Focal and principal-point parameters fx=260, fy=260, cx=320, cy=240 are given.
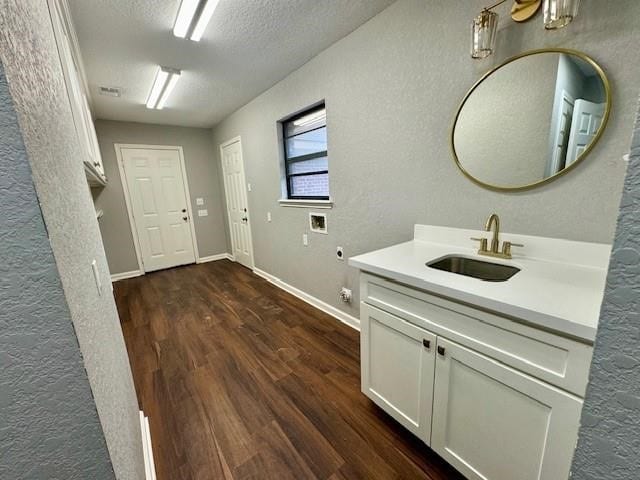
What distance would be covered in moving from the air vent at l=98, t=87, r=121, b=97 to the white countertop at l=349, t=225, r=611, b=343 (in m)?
3.24

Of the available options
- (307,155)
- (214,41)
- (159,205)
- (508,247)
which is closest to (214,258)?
(159,205)

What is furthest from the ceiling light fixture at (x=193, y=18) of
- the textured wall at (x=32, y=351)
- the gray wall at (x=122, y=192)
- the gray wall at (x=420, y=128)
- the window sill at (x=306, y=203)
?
the gray wall at (x=122, y=192)

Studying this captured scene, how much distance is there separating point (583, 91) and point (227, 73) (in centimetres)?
268

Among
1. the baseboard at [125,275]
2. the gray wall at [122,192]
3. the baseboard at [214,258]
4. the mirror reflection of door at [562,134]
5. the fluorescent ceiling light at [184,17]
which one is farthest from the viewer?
the baseboard at [214,258]

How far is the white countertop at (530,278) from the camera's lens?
801 mm

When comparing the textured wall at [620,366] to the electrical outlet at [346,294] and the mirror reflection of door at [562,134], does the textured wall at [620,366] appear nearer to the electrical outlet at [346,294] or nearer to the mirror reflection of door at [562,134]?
the mirror reflection of door at [562,134]

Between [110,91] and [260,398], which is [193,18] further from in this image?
[260,398]

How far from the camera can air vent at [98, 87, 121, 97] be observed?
2.76 m

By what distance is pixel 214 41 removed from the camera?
6.56 ft

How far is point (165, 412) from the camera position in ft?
5.36

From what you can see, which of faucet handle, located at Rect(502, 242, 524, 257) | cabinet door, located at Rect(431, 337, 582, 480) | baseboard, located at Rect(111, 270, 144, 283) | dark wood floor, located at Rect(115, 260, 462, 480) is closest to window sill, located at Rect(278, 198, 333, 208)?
dark wood floor, located at Rect(115, 260, 462, 480)

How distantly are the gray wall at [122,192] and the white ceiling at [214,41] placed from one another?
106 cm

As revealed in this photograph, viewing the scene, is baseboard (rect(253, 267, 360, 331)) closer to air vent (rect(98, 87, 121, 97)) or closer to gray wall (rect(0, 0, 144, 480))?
gray wall (rect(0, 0, 144, 480))

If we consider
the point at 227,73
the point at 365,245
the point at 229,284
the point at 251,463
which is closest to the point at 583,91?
the point at 365,245
